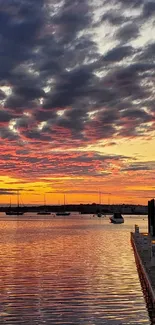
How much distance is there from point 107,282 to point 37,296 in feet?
23.3

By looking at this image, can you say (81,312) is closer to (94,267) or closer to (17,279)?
(17,279)

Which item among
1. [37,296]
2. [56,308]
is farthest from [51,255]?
[56,308]

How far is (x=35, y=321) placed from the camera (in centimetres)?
2461

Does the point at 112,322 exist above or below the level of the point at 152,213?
below

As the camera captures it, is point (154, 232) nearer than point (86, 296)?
No

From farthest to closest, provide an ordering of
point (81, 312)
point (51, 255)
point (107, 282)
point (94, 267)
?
point (51, 255) < point (94, 267) < point (107, 282) < point (81, 312)

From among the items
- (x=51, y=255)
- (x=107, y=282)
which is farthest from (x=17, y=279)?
(x=51, y=255)

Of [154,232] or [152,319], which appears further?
[154,232]

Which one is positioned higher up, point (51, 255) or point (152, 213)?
point (152, 213)

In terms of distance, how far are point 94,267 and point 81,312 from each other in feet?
64.3

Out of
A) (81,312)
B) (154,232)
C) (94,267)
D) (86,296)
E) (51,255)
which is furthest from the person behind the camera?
(154,232)

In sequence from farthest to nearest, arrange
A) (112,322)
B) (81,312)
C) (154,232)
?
(154,232) → (81,312) → (112,322)

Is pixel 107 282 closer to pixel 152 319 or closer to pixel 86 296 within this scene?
pixel 86 296

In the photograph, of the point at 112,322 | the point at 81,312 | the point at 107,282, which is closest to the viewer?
the point at 112,322
